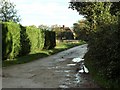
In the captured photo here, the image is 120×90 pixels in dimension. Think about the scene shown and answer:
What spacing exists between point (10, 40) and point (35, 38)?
36.0 ft

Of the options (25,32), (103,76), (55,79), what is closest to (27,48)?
(25,32)

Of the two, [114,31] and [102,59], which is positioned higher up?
[114,31]

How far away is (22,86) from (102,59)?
3.86 meters

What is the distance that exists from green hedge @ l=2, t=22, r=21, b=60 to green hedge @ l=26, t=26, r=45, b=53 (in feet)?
15.7

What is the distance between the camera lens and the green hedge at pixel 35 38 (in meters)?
32.8

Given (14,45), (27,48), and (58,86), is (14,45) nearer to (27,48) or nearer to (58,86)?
(27,48)

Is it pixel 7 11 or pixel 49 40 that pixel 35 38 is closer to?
pixel 49 40

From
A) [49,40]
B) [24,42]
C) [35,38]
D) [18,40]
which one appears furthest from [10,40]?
[49,40]

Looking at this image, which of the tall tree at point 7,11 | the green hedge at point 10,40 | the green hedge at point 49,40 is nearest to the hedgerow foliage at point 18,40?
the green hedge at point 10,40

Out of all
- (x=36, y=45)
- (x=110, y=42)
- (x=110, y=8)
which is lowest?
(x=36, y=45)

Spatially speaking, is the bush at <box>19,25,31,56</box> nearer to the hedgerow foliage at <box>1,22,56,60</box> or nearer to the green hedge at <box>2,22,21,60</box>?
the hedgerow foliage at <box>1,22,56,60</box>

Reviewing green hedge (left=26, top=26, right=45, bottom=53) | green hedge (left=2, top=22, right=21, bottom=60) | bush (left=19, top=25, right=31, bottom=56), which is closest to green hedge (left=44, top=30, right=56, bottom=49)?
green hedge (left=26, top=26, right=45, bottom=53)

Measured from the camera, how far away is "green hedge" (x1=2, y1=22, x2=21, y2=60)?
76.2 feet

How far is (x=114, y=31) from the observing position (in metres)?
11.5
